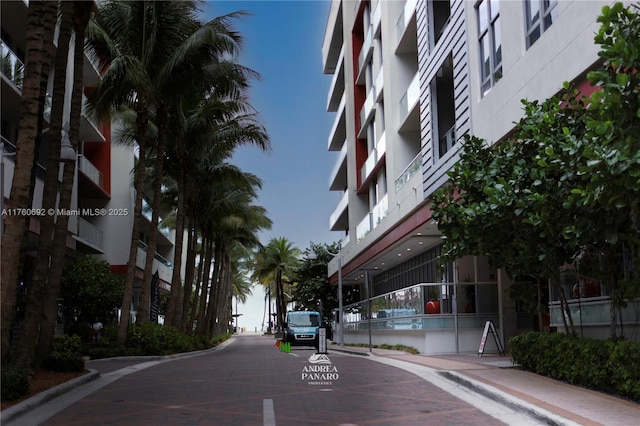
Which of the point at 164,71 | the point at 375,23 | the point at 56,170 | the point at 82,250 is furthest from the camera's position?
the point at 375,23

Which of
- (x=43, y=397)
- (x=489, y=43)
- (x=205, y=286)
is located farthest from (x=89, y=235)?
(x=43, y=397)

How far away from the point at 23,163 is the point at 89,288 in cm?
1885

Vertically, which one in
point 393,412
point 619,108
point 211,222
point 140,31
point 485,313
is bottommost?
point 393,412

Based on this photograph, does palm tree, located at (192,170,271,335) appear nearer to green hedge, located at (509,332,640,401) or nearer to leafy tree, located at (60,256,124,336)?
leafy tree, located at (60,256,124,336)

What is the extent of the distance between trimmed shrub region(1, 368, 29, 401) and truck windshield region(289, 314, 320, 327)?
112 ft

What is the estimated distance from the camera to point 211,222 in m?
46.6

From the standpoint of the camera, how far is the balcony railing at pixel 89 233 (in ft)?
114

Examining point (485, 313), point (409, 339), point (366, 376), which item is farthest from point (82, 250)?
point (366, 376)

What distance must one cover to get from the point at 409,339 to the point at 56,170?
16.5 meters

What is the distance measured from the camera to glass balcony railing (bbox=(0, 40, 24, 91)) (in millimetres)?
24844

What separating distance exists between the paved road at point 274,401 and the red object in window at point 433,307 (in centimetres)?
913

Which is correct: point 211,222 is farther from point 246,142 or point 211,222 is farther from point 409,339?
point 409,339

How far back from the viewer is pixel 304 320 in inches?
1831

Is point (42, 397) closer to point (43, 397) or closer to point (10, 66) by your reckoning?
point (43, 397)
